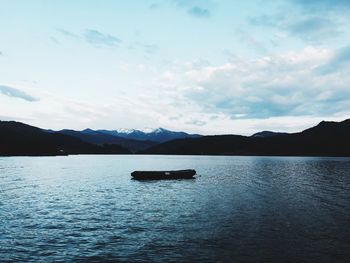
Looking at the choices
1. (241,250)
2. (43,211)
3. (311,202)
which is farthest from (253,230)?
(43,211)

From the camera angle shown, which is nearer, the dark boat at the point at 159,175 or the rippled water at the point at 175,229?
the rippled water at the point at 175,229

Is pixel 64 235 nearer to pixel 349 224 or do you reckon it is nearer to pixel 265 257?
pixel 265 257

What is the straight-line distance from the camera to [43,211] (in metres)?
47.1

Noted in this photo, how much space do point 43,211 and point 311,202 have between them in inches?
1707

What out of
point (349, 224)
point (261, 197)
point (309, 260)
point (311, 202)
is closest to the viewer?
point (309, 260)

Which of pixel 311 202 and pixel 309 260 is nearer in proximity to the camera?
pixel 309 260

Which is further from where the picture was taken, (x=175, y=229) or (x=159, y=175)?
(x=159, y=175)

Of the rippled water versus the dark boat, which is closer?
the rippled water

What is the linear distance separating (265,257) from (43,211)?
33367 mm

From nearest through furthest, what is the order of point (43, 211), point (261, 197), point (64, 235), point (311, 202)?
point (64, 235) → point (43, 211) → point (311, 202) → point (261, 197)

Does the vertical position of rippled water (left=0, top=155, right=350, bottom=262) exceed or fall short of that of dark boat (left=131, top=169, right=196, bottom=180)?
it falls short

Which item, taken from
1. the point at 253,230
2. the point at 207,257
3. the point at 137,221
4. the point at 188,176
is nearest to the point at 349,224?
the point at 253,230

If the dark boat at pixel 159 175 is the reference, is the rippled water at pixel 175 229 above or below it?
below

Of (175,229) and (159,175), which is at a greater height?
(159,175)
